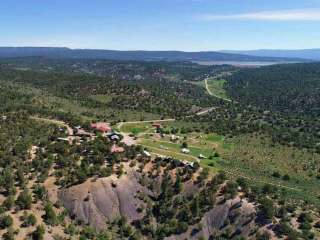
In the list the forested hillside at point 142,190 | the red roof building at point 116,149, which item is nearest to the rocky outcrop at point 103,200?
the forested hillside at point 142,190

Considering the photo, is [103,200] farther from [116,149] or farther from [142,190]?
[116,149]

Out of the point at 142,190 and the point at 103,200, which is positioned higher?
the point at 142,190

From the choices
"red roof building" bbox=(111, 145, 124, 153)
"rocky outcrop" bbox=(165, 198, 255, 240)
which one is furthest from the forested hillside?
"red roof building" bbox=(111, 145, 124, 153)

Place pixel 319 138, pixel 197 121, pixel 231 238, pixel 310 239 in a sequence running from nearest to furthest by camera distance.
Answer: pixel 310 239, pixel 231 238, pixel 319 138, pixel 197 121

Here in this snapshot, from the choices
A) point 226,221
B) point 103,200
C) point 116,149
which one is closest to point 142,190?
point 103,200

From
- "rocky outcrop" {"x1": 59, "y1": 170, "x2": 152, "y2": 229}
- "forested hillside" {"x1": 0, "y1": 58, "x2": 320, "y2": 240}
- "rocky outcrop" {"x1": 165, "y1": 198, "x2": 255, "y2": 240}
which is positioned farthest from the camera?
"rocky outcrop" {"x1": 59, "y1": 170, "x2": 152, "y2": 229}

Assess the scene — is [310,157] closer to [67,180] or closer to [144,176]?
[144,176]

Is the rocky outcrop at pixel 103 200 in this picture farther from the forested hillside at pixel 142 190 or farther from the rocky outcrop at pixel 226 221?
the rocky outcrop at pixel 226 221

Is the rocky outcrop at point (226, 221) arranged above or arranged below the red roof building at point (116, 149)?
below

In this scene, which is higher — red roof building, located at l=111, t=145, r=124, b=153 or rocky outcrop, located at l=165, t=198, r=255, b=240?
red roof building, located at l=111, t=145, r=124, b=153

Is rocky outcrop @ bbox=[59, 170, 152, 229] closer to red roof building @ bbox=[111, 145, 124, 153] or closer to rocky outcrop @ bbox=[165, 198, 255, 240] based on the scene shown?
rocky outcrop @ bbox=[165, 198, 255, 240]

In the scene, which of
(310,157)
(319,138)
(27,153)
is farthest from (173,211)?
(319,138)
